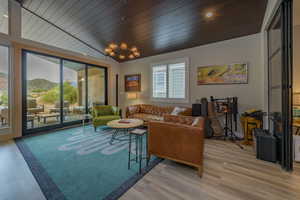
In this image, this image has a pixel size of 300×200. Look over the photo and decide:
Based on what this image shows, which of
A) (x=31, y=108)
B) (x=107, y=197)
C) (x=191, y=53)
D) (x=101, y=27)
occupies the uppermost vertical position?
(x=101, y=27)

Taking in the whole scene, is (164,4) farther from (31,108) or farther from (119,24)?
(31,108)

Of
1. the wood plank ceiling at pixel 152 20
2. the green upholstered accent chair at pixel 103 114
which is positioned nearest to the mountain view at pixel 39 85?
the wood plank ceiling at pixel 152 20

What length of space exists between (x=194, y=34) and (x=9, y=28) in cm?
523

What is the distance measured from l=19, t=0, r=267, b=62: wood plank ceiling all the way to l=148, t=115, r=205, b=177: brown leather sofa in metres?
2.52

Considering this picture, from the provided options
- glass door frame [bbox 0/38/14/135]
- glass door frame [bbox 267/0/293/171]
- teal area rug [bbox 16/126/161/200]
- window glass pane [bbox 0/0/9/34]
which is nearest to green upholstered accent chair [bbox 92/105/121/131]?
teal area rug [bbox 16/126/161/200]

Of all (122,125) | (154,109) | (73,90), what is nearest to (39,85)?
(73,90)

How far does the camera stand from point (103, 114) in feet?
16.2

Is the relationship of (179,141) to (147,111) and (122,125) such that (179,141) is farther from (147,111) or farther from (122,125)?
(147,111)

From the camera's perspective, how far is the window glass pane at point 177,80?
4809 mm

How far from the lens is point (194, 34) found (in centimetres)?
379

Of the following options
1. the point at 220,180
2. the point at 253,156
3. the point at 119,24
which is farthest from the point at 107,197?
the point at 119,24

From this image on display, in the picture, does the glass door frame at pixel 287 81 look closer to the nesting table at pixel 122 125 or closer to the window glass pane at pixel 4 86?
the nesting table at pixel 122 125

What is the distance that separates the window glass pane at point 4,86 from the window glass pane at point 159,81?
4623 mm

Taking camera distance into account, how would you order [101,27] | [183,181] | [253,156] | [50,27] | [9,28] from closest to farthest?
[183,181], [253,156], [9,28], [101,27], [50,27]
